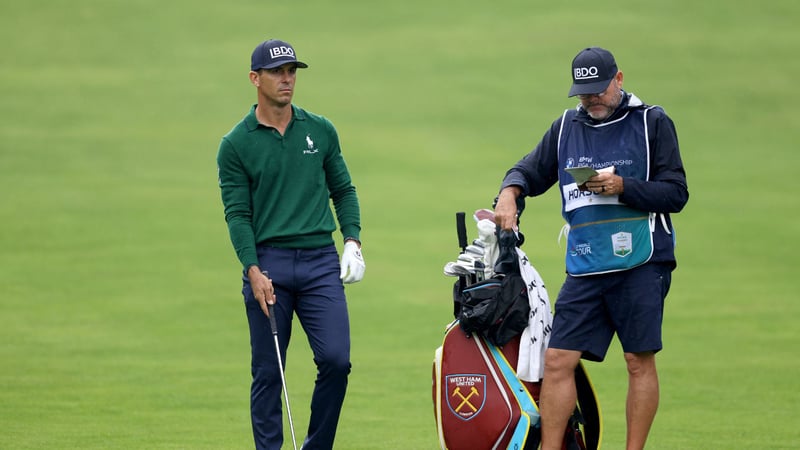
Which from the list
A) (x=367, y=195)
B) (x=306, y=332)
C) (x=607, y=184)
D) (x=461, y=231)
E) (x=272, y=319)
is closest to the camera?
(x=607, y=184)

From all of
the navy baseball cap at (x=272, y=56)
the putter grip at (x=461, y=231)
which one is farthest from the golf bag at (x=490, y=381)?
the navy baseball cap at (x=272, y=56)

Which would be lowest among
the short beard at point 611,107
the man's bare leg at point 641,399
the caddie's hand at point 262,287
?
the man's bare leg at point 641,399

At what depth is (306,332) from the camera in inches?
244

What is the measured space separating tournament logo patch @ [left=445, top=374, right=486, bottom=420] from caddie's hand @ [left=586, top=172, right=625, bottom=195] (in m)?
1.06

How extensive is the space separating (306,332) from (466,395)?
82 cm

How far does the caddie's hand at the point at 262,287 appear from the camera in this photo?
605 cm

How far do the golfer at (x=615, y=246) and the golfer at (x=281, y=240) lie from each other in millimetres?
1035

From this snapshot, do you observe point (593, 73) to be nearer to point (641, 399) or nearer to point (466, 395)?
point (641, 399)

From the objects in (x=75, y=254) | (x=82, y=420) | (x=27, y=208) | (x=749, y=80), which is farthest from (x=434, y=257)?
(x=749, y=80)

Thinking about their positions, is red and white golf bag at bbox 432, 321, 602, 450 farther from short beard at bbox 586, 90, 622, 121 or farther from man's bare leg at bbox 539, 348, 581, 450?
short beard at bbox 586, 90, 622, 121

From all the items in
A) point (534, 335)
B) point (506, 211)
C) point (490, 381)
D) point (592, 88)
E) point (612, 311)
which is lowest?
point (490, 381)

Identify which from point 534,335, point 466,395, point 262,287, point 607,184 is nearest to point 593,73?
point 607,184

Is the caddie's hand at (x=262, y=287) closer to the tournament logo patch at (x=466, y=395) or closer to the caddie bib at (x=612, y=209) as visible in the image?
the tournament logo patch at (x=466, y=395)

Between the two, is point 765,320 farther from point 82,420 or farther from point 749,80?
point 749,80
